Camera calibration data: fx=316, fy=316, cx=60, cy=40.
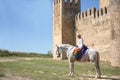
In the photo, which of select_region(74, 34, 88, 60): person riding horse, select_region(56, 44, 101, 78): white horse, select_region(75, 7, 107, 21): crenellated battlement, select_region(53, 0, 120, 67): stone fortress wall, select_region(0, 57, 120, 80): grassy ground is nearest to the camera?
select_region(0, 57, 120, 80): grassy ground

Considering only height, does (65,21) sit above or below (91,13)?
below

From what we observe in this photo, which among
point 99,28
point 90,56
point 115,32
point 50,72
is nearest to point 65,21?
point 99,28

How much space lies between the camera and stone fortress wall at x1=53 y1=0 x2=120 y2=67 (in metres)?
20.6

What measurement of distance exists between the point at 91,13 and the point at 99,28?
2273mm

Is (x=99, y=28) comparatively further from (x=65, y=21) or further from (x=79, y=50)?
(x=79, y=50)

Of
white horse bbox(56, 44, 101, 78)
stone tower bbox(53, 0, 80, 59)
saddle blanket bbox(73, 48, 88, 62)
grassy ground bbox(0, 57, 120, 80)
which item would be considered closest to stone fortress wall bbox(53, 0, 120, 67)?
stone tower bbox(53, 0, 80, 59)

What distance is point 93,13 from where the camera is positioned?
1066 inches

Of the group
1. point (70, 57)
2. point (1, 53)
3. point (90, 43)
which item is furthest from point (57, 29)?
point (70, 57)

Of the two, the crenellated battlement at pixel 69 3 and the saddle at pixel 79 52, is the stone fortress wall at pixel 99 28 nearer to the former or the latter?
the crenellated battlement at pixel 69 3

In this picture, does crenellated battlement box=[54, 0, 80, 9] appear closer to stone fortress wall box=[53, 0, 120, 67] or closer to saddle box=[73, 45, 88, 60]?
stone fortress wall box=[53, 0, 120, 67]

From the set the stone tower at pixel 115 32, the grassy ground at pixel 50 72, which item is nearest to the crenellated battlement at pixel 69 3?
the stone tower at pixel 115 32

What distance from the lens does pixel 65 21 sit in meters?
30.0

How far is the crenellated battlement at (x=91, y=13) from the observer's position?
25.8 metres

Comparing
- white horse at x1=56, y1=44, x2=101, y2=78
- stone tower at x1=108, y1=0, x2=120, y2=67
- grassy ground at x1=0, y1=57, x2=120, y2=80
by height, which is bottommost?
grassy ground at x1=0, y1=57, x2=120, y2=80
